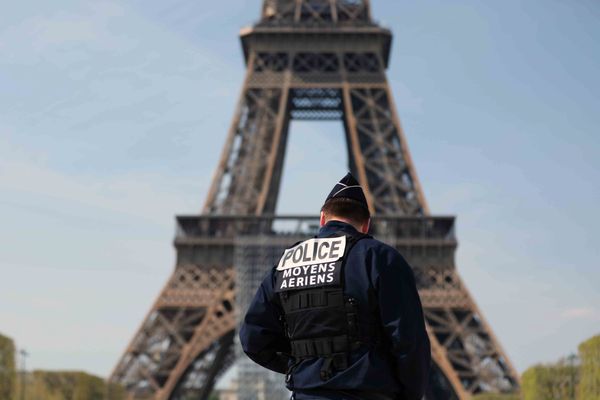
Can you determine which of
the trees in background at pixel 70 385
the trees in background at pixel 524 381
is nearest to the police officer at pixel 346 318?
the trees in background at pixel 524 381

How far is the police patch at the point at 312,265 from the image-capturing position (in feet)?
15.0

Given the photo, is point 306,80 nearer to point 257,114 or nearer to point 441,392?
point 257,114

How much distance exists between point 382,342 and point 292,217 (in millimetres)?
35736

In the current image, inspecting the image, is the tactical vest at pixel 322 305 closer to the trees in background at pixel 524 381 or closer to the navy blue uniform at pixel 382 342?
the navy blue uniform at pixel 382 342

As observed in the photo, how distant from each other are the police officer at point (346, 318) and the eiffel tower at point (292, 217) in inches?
1243

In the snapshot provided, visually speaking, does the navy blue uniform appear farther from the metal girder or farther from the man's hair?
the metal girder

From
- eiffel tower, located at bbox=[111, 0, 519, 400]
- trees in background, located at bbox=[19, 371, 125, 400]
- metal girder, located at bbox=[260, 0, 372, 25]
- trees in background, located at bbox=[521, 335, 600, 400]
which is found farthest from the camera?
metal girder, located at bbox=[260, 0, 372, 25]

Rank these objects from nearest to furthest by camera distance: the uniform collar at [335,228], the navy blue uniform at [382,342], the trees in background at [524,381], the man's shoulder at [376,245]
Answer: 1. the navy blue uniform at [382,342]
2. the man's shoulder at [376,245]
3. the uniform collar at [335,228]
4. the trees in background at [524,381]

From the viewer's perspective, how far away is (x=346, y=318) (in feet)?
14.7

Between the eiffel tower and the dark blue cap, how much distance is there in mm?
31559

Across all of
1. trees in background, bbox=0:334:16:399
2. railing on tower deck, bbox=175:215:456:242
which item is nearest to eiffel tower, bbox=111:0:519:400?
railing on tower deck, bbox=175:215:456:242

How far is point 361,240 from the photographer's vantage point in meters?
4.68

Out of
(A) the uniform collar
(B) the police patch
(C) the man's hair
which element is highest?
(C) the man's hair

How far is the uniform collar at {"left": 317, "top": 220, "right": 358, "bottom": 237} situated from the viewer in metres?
4.81
